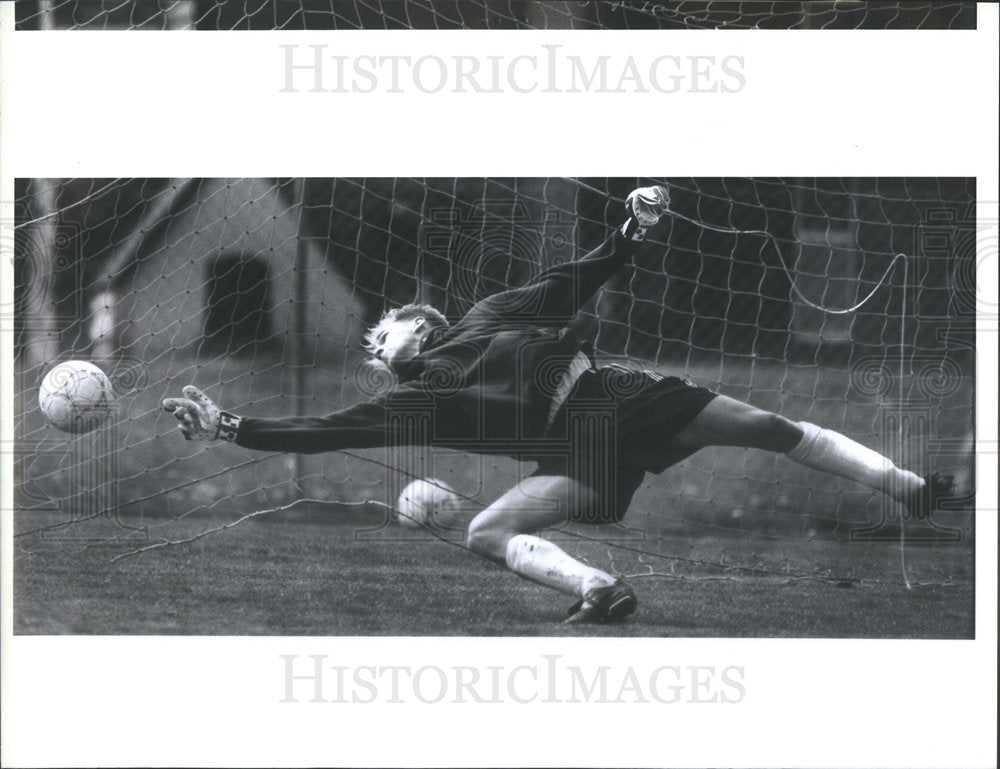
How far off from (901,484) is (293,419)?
6.20ft

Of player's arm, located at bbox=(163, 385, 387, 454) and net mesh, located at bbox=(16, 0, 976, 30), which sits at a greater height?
net mesh, located at bbox=(16, 0, 976, 30)

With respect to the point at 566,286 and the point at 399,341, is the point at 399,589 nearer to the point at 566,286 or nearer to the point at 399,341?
the point at 399,341

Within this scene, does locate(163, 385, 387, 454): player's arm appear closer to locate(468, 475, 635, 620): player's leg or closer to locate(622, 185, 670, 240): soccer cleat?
locate(468, 475, 635, 620): player's leg

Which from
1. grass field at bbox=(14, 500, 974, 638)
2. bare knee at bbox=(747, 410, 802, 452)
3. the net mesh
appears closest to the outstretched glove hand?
grass field at bbox=(14, 500, 974, 638)

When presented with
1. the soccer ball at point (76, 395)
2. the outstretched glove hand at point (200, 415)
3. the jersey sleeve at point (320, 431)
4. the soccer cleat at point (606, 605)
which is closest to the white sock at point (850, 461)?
the soccer cleat at point (606, 605)

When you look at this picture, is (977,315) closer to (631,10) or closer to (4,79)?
(631,10)

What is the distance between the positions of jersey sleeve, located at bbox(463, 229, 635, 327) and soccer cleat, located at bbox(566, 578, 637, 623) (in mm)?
829

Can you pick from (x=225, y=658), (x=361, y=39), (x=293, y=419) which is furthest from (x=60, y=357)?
(x=361, y=39)

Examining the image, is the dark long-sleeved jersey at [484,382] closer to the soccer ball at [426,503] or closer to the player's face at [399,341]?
the player's face at [399,341]

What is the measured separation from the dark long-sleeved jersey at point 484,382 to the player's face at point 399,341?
3cm

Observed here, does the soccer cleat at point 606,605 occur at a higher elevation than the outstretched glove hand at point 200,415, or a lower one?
lower

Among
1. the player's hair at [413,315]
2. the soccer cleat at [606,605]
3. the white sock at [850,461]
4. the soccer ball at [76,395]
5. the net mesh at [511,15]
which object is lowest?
the soccer cleat at [606,605]

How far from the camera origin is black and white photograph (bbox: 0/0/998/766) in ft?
14.3

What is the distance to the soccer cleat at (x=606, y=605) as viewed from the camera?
14.5ft
